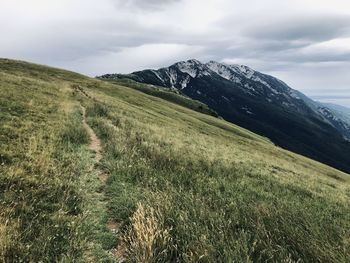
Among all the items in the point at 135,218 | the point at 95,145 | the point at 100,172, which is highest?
the point at 135,218

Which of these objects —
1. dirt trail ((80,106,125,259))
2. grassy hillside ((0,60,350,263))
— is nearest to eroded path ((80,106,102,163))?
dirt trail ((80,106,125,259))

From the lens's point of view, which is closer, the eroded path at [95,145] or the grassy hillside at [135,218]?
the grassy hillside at [135,218]

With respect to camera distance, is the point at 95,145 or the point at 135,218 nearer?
the point at 135,218

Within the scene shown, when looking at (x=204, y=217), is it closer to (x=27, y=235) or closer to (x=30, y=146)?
(x=27, y=235)

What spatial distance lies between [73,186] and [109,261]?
3543 mm

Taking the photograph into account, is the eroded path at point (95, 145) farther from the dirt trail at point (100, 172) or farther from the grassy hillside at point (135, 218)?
the grassy hillside at point (135, 218)

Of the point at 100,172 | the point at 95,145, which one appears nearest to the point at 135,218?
the point at 100,172

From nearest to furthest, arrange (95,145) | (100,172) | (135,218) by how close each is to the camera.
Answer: (135,218) → (100,172) → (95,145)

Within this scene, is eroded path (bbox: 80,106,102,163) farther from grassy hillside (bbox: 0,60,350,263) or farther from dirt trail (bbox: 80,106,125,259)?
grassy hillside (bbox: 0,60,350,263)

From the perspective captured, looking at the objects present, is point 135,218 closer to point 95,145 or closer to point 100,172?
point 100,172

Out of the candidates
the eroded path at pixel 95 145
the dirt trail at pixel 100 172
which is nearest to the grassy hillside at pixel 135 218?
the dirt trail at pixel 100 172

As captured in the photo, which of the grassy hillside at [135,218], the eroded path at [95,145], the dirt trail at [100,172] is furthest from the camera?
the eroded path at [95,145]

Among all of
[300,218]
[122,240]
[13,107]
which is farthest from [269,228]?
[13,107]

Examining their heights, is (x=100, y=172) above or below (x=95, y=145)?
above
